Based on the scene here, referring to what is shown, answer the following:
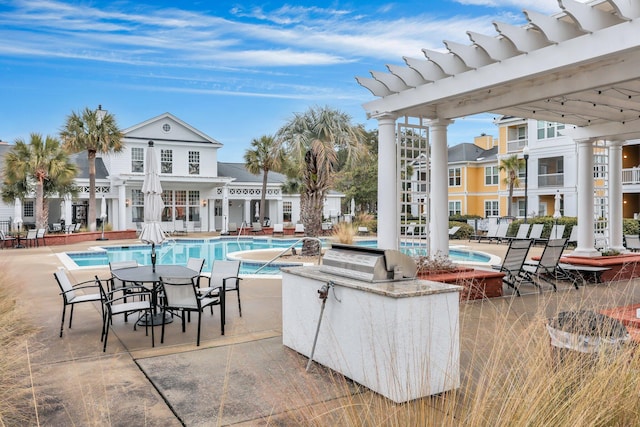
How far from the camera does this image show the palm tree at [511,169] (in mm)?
29359

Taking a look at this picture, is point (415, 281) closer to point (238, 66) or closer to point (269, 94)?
point (238, 66)

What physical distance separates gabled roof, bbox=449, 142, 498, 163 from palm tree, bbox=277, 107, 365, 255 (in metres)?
21.8

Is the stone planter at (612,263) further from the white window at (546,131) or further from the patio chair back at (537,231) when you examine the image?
the white window at (546,131)

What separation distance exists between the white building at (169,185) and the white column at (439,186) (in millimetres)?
19265

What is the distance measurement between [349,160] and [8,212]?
2111 cm

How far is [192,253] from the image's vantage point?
61.1 feet

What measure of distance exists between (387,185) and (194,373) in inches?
184

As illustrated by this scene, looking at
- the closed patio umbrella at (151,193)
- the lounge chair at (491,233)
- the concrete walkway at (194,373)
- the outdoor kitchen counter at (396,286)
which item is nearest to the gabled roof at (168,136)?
the lounge chair at (491,233)

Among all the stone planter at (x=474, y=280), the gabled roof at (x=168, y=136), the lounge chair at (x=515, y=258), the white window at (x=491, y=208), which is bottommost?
the stone planter at (x=474, y=280)

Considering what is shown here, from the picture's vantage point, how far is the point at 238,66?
40094 mm

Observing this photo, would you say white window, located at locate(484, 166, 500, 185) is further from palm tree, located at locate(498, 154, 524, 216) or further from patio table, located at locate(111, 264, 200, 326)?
patio table, located at locate(111, 264, 200, 326)

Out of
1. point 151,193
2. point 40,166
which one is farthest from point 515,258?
point 40,166

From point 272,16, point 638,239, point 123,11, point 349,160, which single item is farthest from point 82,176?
point 638,239

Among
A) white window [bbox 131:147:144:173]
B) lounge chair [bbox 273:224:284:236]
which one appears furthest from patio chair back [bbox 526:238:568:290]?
white window [bbox 131:147:144:173]
